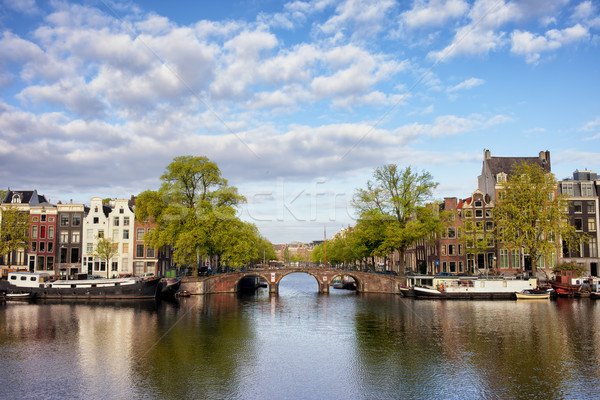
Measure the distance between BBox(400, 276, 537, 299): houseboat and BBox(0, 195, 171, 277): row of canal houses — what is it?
46818 millimetres

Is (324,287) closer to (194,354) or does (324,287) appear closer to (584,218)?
(584,218)

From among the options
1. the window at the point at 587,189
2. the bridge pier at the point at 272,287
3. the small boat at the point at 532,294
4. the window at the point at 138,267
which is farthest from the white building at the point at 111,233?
the window at the point at 587,189

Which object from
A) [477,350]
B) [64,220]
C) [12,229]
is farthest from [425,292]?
[12,229]

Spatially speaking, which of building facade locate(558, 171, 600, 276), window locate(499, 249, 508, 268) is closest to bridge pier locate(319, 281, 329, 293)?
window locate(499, 249, 508, 268)

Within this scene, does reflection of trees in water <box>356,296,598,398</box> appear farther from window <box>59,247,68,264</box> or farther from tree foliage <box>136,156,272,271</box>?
window <box>59,247,68,264</box>

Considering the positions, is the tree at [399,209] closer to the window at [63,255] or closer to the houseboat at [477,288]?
the houseboat at [477,288]

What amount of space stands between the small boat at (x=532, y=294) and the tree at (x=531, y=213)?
11.2 ft

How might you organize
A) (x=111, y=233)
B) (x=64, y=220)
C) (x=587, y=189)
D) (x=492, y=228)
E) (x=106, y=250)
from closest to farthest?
(x=106, y=250) < (x=492, y=228) < (x=587, y=189) < (x=111, y=233) < (x=64, y=220)

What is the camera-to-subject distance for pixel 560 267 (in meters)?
74.1

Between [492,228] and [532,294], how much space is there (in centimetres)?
1814

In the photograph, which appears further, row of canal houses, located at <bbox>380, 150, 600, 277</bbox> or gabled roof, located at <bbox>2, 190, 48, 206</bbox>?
gabled roof, located at <bbox>2, 190, 48, 206</bbox>

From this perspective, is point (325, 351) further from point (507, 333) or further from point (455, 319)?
point (455, 319)

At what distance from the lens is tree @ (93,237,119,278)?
7769 cm

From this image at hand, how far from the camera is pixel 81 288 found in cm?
6775
